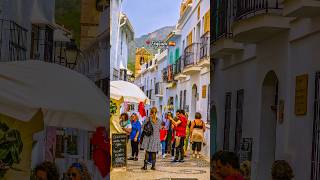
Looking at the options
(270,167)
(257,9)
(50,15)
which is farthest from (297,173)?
(50,15)

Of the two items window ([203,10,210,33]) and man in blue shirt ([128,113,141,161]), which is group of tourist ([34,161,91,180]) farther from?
window ([203,10,210,33])

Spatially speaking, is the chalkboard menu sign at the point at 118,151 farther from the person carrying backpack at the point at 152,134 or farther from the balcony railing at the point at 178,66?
the balcony railing at the point at 178,66

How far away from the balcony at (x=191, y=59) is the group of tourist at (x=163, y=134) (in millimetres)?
70

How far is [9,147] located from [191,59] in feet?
1.05

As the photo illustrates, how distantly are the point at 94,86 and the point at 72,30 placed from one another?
0.33ft

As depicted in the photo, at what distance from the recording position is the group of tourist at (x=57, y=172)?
2.58 ft

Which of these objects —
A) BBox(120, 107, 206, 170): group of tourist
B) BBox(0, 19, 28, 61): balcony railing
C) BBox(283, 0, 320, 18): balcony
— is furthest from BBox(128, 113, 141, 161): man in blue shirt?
BBox(283, 0, 320, 18): balcony

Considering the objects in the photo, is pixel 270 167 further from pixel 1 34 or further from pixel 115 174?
pixel 1 34

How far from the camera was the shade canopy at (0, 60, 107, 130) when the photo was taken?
77cm

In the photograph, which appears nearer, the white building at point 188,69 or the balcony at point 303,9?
the white building at point 188,69

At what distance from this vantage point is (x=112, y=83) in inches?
32.8

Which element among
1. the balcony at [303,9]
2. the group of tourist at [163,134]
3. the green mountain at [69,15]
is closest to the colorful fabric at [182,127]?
the group of tourist at [163,134]

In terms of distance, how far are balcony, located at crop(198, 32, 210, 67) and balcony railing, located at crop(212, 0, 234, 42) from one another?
0.04ft

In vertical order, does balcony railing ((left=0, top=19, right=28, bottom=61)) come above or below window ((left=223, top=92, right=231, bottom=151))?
above
